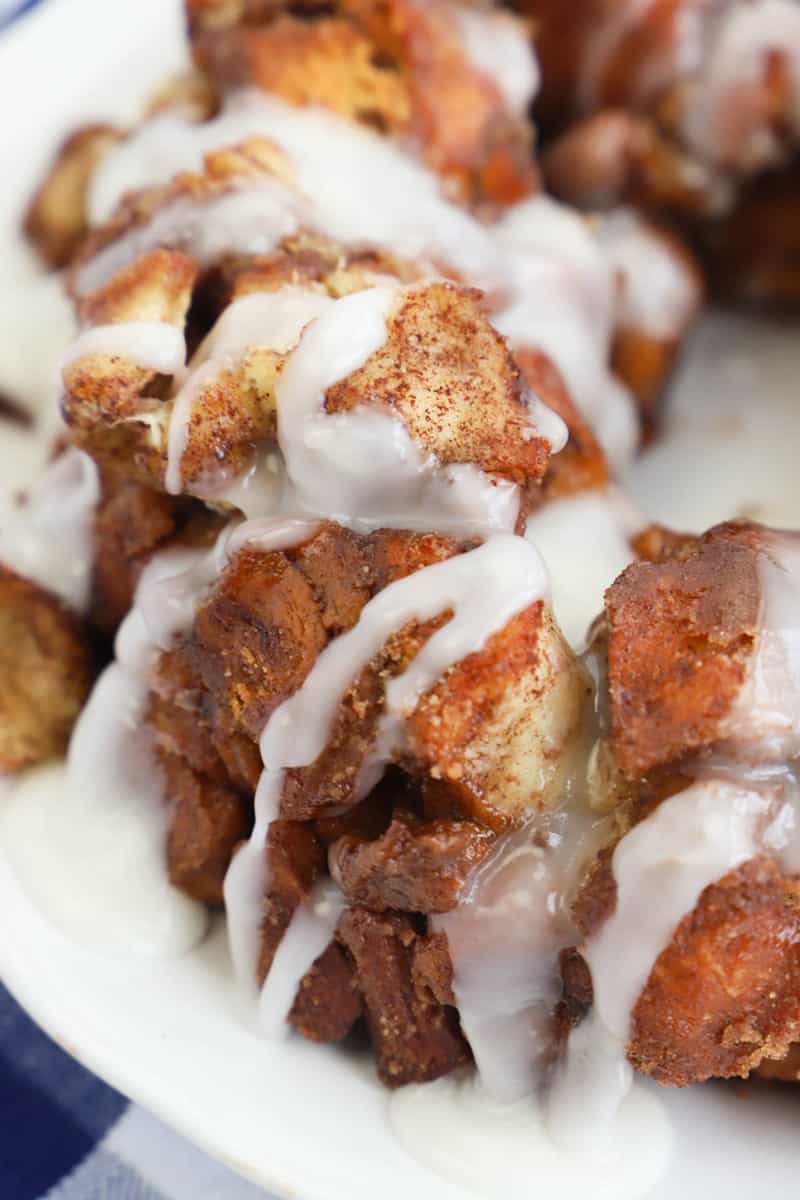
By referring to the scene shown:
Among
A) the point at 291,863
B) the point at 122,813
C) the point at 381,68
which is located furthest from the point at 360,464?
the point at 381,68

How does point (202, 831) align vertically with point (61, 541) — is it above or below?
below

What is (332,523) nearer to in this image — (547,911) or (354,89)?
(547,911)

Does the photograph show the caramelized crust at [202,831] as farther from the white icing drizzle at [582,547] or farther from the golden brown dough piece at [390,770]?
the white icing drizzle at [582,547]

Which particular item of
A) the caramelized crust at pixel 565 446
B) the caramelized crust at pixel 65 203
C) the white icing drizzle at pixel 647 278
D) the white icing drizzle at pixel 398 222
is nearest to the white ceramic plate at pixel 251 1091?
the caramelized crust at pixel 565 446

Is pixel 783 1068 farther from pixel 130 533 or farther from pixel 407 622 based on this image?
pixel 130 533

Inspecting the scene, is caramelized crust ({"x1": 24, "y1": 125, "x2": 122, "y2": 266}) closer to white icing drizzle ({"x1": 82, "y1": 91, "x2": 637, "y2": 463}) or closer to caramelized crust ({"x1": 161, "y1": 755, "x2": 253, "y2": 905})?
white icing drizzle ({"x1": 82, "y1": 91, "x2": 637, "y2": 463})

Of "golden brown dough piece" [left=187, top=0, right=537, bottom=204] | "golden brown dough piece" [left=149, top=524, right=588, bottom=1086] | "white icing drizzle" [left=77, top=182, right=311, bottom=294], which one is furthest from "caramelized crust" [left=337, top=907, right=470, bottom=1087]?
"golden brown dough piece" [left=187, top=0, right=537, bottom=204]

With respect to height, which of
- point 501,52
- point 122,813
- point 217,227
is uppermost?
point 217,227
